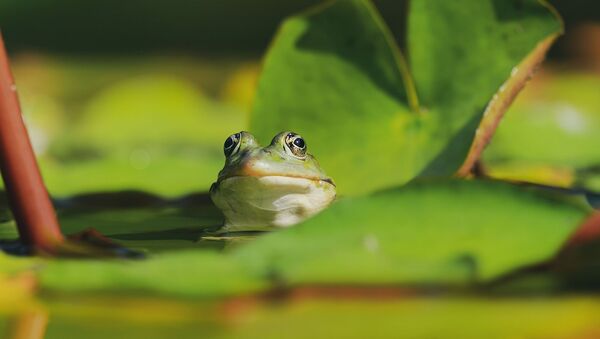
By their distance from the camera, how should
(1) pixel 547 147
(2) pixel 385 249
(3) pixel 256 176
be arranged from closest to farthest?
(2) pixel 385 249 < (3) pixel 256 176 < (1) pixel 547 147

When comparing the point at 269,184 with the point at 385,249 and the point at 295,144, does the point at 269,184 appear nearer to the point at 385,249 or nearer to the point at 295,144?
the point at 295,144

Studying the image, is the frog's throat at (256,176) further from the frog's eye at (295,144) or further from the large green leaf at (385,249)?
the large green leaf at (385,249)

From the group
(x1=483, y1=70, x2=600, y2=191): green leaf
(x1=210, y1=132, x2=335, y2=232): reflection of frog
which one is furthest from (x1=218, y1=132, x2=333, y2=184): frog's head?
(x1=483, y1=70, x2=600, y2=191): green leaf

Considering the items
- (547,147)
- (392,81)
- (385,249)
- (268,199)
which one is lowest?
(385,249)

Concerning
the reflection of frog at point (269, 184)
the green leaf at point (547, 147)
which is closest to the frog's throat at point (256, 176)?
the reflection of frog at point (269, 184)

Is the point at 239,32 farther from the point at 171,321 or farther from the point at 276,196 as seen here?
the point at 171,321

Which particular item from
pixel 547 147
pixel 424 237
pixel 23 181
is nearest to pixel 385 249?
pixel 424 237

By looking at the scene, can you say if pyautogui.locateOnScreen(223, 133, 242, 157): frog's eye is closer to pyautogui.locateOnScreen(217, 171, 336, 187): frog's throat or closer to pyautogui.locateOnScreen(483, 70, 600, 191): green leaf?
pyautogui.locateOnScreen(217, 171, 336, 187): frog's throat
